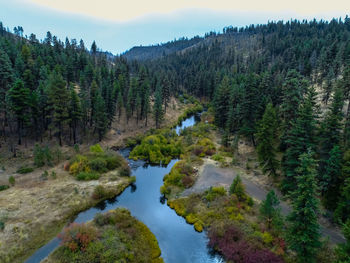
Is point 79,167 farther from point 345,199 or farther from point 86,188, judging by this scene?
point 345,199

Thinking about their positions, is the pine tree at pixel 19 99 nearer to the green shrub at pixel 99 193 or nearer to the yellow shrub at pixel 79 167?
the yellow shrub at pixel 79 167

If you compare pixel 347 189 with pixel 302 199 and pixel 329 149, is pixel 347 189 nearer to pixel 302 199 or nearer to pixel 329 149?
pixel 329 149

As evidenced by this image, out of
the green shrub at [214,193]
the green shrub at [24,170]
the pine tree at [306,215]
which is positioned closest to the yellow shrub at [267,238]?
the pine tree at [306,215]

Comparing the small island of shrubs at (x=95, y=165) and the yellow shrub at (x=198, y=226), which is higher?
the small island of shrubs at (x=95, y=165)

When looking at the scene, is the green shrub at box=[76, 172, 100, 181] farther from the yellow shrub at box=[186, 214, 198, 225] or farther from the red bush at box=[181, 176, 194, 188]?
the yellow shrub at box=[186, 214, 198, 225]

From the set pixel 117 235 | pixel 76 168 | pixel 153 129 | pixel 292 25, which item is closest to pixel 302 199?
pixel 117 235

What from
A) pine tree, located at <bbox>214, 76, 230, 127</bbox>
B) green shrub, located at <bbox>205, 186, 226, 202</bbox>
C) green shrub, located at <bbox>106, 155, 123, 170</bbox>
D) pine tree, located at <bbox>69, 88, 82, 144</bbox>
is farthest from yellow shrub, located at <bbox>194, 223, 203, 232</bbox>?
pine tree, located at <bbox>214, 76, 230, 127</bbox>
